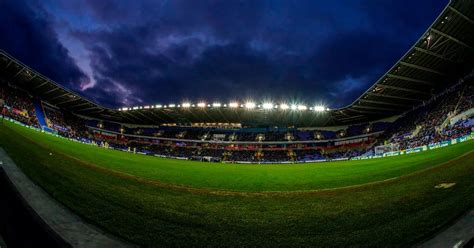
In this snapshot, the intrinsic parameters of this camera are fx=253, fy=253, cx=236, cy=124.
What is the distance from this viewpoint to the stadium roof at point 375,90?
26500mm

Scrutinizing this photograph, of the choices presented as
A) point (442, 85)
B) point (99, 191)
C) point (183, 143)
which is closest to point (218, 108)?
point (183, 143)

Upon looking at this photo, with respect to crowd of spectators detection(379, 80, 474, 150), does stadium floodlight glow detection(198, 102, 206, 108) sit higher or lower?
higher

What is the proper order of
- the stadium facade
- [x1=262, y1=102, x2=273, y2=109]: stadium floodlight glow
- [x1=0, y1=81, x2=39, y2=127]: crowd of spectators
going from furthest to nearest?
[x1=262, y1=102, x2=273, y2=109]: stadium floodlight glow
[x1=0, y1=81, x2=39, y2=127]: crowd of spectators
the stadium facade

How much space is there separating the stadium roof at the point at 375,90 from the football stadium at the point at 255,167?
0.81 feet

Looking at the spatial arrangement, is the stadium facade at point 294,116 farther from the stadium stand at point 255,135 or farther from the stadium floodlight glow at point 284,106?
the stadium floodlight glow at point 284,106

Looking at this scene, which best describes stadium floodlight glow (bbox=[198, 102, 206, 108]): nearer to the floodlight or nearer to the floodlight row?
the floodlight row

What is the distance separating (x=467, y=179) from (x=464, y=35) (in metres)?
28.7

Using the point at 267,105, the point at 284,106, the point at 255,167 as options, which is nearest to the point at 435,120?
the point at 284,106

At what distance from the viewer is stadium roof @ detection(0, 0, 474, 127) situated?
26500 millimetres

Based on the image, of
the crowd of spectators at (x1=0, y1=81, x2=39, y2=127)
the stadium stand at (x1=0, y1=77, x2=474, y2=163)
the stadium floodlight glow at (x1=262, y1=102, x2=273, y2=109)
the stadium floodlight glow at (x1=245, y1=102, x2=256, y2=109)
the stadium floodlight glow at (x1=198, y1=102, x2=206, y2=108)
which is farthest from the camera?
the stadium floodlight glow at (x1=198, y1=102, x2=206, y2=108)

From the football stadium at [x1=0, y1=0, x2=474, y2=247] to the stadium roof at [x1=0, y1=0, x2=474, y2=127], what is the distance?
0.81ft

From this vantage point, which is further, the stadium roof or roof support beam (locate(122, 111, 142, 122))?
roof support beam (locate(122, 111, 142, 122))

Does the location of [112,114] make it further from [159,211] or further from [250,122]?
[159,211]

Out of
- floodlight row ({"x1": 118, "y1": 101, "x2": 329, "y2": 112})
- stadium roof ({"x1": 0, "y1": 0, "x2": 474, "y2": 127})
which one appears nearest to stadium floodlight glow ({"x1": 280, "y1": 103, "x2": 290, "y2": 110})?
floodlight row ({"x1": 118, "y1": 101, "x2": 329, "y2": 112})
